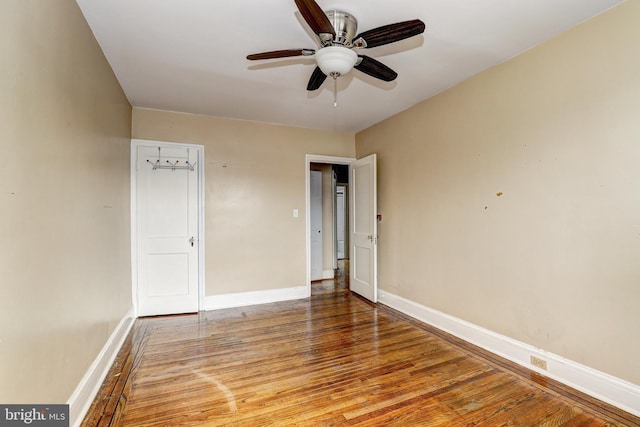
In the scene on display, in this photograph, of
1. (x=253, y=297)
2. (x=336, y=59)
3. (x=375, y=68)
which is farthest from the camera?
(x=253, y=297)

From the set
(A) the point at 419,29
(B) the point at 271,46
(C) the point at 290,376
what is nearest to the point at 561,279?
(A) the point at 419,29

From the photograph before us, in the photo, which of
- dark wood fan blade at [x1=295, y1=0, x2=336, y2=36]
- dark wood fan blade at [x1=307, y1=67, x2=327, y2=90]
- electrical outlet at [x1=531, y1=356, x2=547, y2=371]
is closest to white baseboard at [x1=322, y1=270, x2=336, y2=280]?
electrical outlet at [x1=531, y1=356, x2=547, y2=371]

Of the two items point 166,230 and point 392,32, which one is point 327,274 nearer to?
point 166,230

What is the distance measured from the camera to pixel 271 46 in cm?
235

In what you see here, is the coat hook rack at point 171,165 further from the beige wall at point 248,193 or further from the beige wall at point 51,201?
the beige wall at point 51,201

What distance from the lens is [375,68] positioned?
7.07 feet

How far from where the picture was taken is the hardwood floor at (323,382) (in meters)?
1.81

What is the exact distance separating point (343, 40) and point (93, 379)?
2.90 m

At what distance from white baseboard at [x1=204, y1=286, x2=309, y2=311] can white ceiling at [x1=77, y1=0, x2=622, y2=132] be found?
2.52 meters

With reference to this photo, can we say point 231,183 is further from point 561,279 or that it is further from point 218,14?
point 561,279

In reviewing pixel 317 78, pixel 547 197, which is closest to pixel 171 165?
pixel 317 78

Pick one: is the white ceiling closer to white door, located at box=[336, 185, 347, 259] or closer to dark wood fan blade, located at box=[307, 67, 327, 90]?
dark wood fan blade, located at box=[307, 67, 327, 90]

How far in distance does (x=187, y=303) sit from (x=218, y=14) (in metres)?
3.29

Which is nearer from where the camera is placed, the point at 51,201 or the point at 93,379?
the point at 51,201
